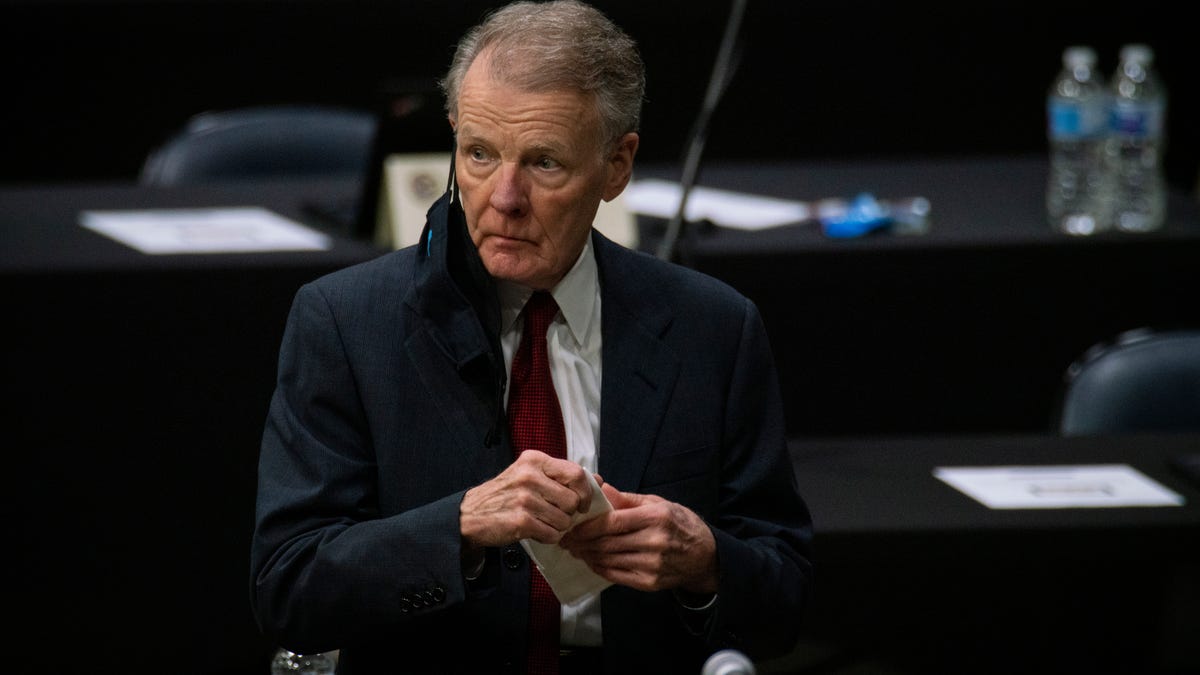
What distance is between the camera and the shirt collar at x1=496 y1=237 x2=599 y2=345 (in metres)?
2.04

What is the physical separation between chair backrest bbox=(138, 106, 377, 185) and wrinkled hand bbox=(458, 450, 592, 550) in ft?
10.2

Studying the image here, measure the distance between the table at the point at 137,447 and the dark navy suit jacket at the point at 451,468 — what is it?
162cm

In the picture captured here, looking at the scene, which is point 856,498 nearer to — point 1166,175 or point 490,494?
point 490,494

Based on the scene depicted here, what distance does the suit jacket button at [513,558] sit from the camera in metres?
1.96

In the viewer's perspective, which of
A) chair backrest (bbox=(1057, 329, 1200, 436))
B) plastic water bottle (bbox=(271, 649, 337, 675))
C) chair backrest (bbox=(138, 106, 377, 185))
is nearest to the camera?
plastic water bottle (bbox=(271, 649, 337, 675))

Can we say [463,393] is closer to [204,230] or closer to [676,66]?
[204,230]

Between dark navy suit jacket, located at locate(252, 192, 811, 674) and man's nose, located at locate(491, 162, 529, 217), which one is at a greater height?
man's nose, located at locate(491, 162, 529, 217)

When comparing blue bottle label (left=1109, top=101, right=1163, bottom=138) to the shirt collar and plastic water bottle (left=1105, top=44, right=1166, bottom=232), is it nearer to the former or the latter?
plastic water bottle (left=1105, top=44, right=1166, bottom=232)

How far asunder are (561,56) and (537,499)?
480mm

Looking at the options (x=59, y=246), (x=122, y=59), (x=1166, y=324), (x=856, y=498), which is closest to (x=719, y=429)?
(x=856, y=498)

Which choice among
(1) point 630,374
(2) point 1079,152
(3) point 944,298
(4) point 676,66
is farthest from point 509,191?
(4) point 676,66

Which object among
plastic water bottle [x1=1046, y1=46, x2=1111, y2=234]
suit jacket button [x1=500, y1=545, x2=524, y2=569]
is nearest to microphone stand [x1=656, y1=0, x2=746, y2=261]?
suit jacket button [x1=500, y1=545, x2=524, y2=569]

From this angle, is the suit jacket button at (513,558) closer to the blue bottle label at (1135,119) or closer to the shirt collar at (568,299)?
the shirt collar at (568,299)

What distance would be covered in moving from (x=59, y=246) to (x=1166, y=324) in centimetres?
266
